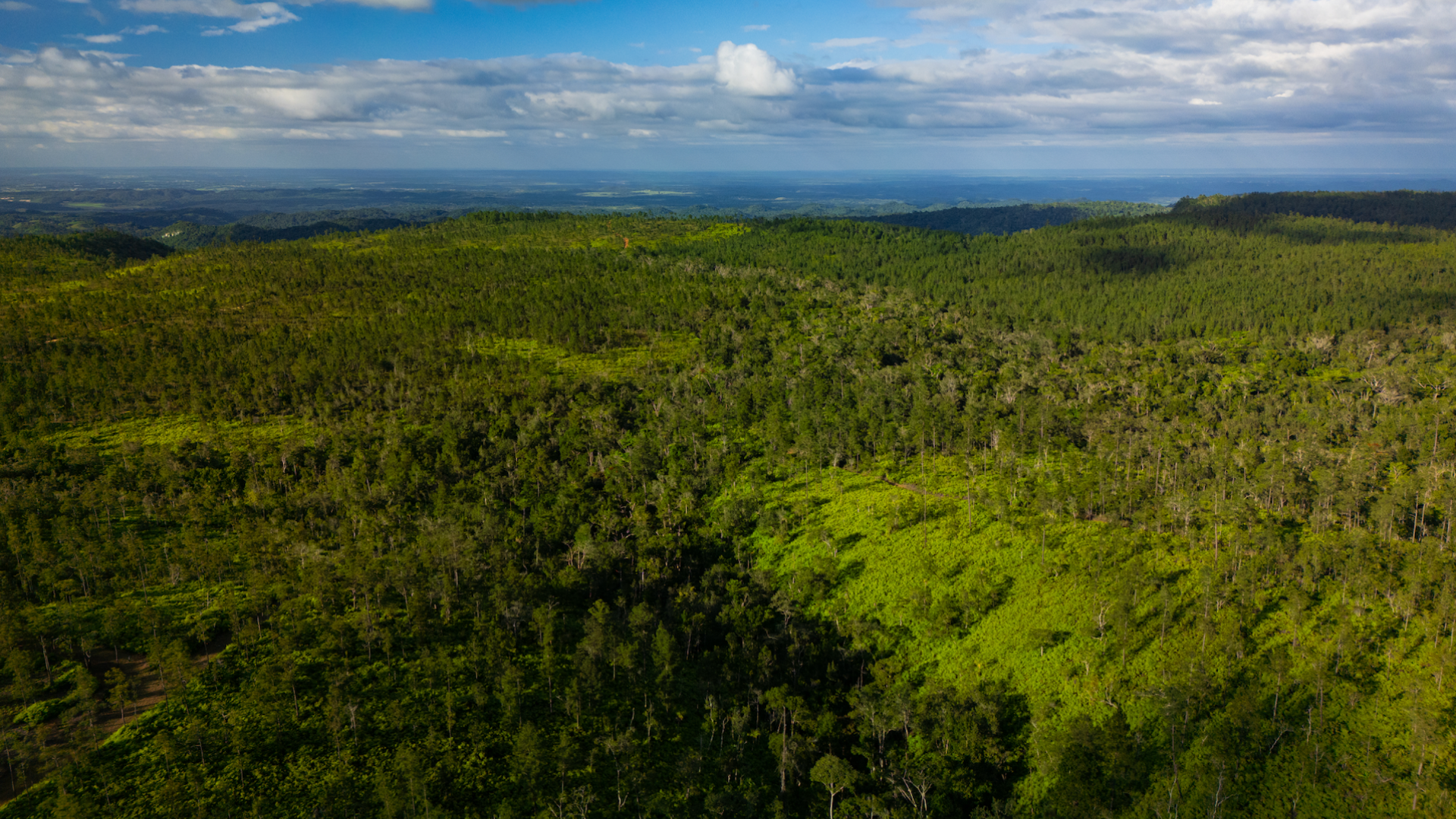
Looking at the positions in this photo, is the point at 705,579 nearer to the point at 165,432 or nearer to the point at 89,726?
the point at 89,726

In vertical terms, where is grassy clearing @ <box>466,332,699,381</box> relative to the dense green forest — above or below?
above

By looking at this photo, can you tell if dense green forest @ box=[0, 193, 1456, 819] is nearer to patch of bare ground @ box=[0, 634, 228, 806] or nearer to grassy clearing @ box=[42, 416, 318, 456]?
patch of bare ground @ box=[0, 634, 228, 806]

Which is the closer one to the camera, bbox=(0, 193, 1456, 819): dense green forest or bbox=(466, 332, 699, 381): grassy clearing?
bbox=(0, 193, 1456, 819): dense green forest

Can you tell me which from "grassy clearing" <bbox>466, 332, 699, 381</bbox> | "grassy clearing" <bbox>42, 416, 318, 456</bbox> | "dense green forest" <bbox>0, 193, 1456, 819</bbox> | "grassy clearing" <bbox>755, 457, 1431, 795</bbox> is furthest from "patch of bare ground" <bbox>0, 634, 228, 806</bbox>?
"grassy clearing" <bbox>466, 332, 699, 381</bbox>

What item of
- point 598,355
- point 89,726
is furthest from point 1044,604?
point 598,355

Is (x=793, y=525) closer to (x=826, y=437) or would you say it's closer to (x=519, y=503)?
(x=826, y=437)

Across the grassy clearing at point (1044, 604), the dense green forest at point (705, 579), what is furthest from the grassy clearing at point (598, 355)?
the grassy clearing at point (1044, 604)

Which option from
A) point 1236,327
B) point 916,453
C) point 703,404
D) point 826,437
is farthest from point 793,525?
point 1236,327

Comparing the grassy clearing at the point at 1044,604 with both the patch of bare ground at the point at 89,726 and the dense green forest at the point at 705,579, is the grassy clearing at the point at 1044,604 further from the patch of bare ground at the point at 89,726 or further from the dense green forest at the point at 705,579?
the patch of bare ground at the point at 89,726
